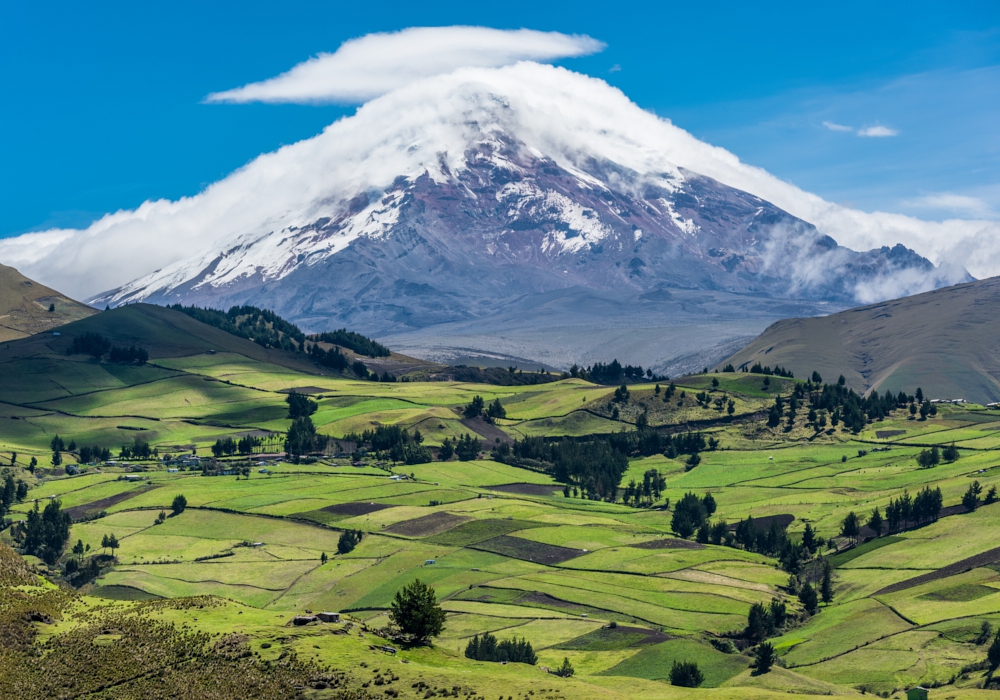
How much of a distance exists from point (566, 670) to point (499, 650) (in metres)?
11.5

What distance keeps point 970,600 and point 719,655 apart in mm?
34684

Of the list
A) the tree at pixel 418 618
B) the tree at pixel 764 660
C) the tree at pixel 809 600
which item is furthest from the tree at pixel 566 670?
the tree at pixel 809 600

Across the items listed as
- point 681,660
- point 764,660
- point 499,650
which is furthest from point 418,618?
point 764,660

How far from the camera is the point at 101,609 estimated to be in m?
104

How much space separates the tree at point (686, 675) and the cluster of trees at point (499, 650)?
51.3 feet

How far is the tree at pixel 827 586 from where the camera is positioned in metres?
174

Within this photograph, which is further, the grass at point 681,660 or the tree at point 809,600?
the tree at point 809,600

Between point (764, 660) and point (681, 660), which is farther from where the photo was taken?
point (681, 660)

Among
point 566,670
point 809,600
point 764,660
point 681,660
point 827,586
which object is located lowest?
point 681,660

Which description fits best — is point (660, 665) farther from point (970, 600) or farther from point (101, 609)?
point (101, 609)

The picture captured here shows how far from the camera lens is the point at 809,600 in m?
171

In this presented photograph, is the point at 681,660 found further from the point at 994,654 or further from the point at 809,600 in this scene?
the point at 809,600

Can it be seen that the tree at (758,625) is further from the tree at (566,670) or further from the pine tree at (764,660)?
the tree at (566,670)

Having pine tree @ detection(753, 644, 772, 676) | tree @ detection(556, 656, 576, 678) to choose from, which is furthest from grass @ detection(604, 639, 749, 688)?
tree @ detection(556, 656, 576, 678)
